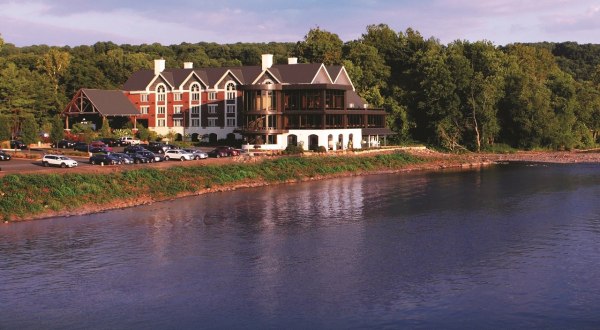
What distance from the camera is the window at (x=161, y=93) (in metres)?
123

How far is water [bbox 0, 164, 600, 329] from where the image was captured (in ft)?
104

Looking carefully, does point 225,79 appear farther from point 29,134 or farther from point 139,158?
point 139,158

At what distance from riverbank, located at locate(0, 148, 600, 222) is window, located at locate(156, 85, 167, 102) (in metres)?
41.7

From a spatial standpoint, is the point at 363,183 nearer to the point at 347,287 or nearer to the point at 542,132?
the point at 347,287

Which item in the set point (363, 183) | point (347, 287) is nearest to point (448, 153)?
point (363, 183)

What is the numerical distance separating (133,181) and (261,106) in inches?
1603

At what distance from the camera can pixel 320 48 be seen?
14238cm

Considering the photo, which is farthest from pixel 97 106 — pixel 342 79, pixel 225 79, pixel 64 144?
pixel 342 79

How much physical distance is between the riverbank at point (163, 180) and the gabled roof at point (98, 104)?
140 feet

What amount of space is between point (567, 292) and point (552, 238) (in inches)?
555

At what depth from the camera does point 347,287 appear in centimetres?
3603

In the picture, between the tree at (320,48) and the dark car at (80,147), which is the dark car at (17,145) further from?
the tree at (320,48)

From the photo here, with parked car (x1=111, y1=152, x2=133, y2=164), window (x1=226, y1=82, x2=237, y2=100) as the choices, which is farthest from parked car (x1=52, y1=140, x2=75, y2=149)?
window (x1=226, y1=82, x2=237, y2=100)

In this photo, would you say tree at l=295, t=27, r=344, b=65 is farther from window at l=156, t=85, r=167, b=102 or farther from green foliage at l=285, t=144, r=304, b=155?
green foliage at l=285, t=144, r=304, b=155
